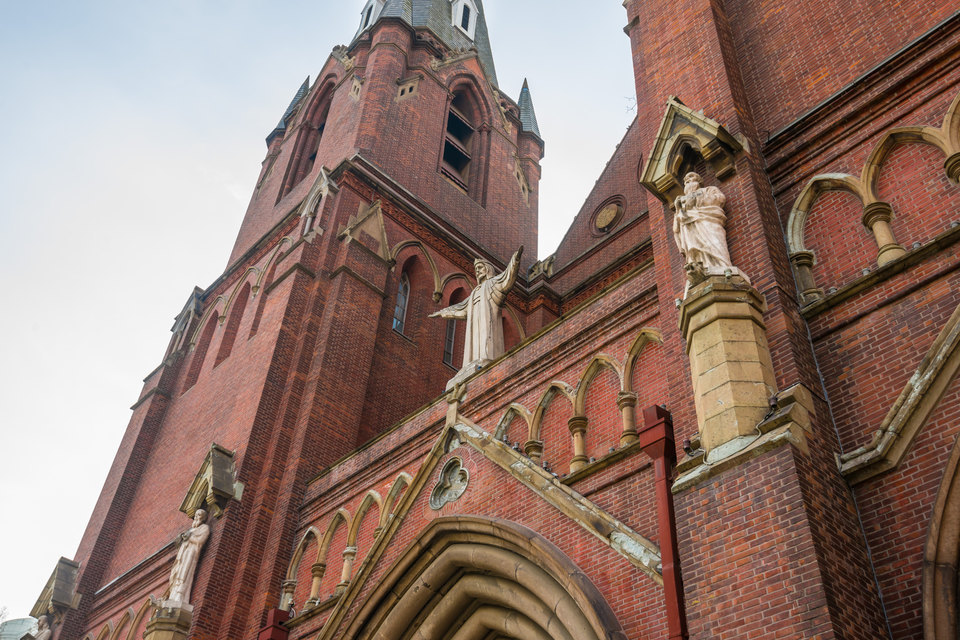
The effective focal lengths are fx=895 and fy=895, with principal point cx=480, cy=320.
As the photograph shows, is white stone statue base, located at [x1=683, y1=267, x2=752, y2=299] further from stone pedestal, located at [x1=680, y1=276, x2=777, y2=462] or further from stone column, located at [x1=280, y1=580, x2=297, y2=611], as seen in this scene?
stone column, located at [x1=280, y1=580, x2=297, y2=611]

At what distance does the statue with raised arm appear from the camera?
12.6 meters

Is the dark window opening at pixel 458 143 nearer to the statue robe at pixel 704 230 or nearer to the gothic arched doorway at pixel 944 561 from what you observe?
the statue robe at pixel 704 230

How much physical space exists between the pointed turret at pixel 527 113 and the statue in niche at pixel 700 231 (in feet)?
66.2

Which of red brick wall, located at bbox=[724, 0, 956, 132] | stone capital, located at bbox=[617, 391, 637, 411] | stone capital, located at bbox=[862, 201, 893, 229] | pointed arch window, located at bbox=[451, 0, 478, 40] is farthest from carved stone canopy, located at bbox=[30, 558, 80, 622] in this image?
pointed arch window, located at bbox=[451, 0, 478, 40]

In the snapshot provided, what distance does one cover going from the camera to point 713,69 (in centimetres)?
1012

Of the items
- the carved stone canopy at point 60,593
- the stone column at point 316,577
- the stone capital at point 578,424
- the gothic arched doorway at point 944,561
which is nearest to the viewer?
the gothic arched doorway at point 944,561

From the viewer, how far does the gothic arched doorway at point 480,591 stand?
8.16 m

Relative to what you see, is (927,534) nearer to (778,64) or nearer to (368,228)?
(778,64)

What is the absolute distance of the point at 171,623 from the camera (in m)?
12.2

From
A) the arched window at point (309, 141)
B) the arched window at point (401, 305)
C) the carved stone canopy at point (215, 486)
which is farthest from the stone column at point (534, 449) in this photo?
the arched window at point (309, 141)

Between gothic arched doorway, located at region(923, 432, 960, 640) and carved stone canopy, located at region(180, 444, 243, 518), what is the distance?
10.1 meters

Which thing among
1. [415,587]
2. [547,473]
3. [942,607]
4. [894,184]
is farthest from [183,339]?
[942,607]

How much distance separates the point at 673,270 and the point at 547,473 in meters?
2.42

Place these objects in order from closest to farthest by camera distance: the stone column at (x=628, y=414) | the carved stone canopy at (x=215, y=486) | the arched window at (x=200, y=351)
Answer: the stone column at (x=628, y=414), the carved stone canopy at (x=215, y=486), the arched window at (x=200, y=351)
